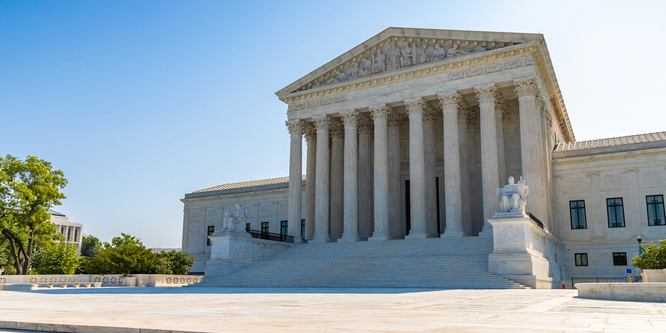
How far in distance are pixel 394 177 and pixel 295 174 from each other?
844 cm

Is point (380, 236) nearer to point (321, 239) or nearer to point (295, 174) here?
point (321, 239)

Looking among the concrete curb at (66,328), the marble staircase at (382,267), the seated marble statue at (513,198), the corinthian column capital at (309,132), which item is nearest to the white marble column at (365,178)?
the corinthian column capital at (309,132)

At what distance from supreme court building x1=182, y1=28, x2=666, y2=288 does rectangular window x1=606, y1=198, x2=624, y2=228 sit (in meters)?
0.08

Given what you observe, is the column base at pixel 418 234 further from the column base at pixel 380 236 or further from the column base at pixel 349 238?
the column base at pixel 349 238

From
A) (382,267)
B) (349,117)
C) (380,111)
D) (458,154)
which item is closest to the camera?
(382,267)

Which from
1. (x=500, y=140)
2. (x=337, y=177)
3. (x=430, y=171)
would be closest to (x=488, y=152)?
(x=500, y=140)

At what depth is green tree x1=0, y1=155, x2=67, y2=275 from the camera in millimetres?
46656

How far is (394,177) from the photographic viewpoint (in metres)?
43.9

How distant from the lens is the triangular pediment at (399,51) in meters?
37.4

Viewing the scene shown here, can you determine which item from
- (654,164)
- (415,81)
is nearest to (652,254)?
(654,164)

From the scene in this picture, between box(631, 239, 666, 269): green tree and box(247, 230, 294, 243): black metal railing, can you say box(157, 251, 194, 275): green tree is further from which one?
box(631, 239, 666, 269): green tree

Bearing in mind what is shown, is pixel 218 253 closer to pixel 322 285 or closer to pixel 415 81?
pixel 322 285

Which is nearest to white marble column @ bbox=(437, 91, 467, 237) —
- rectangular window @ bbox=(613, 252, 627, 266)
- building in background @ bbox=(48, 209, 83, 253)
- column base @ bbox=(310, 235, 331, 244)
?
column base @ bbox=(310, 235, 331, 244)

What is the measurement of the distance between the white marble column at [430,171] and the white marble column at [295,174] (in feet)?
34.6
